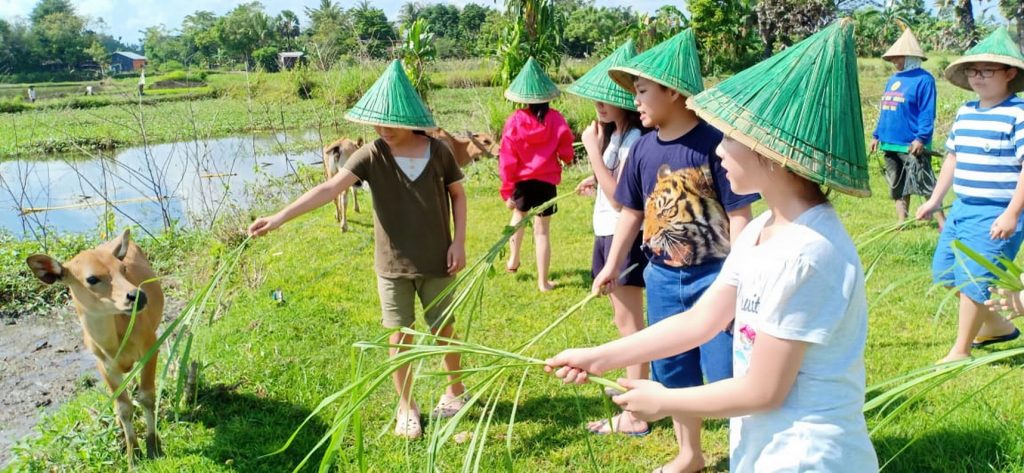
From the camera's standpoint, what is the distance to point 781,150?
159 centimetres

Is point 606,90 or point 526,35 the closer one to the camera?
point 606,90

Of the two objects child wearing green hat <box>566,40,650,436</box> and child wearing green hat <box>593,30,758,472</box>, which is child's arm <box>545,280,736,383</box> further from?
child wearing green hat <box>566,40,650,436</box>

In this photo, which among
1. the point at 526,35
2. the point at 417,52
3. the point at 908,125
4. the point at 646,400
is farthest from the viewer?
the point at 417,52

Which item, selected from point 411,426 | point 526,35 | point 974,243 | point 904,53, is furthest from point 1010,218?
point 526,35

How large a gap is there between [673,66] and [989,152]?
2239mm

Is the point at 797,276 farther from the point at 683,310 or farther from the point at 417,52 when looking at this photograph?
the point at 417,52

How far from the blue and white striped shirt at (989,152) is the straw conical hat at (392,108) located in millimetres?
2942

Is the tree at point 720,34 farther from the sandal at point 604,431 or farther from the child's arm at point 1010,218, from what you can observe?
the sandal at point 604,431

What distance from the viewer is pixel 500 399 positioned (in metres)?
4.22

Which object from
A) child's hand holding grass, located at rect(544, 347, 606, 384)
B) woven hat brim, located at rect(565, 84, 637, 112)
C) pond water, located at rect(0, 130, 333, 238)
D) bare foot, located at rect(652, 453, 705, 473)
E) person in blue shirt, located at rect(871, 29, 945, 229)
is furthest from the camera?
pond water, located at rect(0, 130, 333, 238)

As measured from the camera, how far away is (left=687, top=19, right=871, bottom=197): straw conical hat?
1587mm

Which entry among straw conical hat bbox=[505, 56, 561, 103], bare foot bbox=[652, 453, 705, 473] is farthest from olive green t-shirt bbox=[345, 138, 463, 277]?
straw conical hat bbox=[505, 56, 561, 103]

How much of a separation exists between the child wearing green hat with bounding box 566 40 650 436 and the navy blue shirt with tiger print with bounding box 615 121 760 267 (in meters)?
0.61

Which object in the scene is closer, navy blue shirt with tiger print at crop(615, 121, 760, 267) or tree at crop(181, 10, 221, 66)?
navy blue shirt with tiger print at crop(615, 121, 760, 267)
